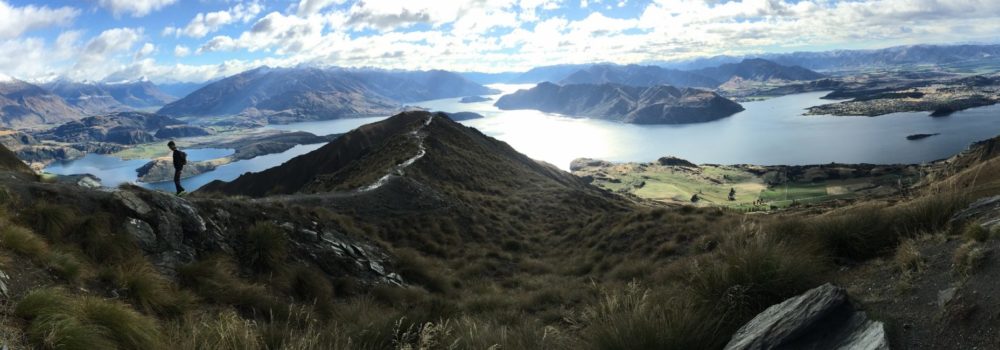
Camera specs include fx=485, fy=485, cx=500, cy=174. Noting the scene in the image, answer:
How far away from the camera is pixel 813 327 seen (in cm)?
495

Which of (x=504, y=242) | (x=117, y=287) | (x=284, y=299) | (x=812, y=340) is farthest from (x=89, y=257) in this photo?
(x=504, y=242)

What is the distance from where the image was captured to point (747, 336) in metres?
5.09

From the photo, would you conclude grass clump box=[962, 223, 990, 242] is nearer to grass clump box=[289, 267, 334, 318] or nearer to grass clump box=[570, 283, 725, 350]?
grass clump box=[570, 283, 725, 350]

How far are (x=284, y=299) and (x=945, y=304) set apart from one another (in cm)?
1136

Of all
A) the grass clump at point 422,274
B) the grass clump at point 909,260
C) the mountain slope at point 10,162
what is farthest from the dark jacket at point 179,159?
the grass clump at point 909,260

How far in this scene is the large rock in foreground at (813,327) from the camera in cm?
477

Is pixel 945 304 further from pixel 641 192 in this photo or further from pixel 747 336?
pixel 641 192

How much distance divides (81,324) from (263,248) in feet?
25.9

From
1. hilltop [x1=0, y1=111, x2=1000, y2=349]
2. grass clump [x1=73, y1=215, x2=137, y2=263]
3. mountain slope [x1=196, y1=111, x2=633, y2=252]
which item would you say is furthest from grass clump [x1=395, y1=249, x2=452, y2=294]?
grass clump [x1=73, y1=215, x2=137, y2=263]

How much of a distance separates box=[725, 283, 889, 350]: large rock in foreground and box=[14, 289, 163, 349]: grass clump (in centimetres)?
629

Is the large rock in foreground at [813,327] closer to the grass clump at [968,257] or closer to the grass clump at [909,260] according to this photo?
the grass clump at [968,257]

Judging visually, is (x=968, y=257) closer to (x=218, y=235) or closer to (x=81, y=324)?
(x=81, y=324)

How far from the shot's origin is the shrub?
12523mm

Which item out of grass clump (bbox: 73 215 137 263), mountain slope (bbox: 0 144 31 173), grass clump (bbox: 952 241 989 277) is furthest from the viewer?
mountain slope (bbox: 0 144 31 173)
